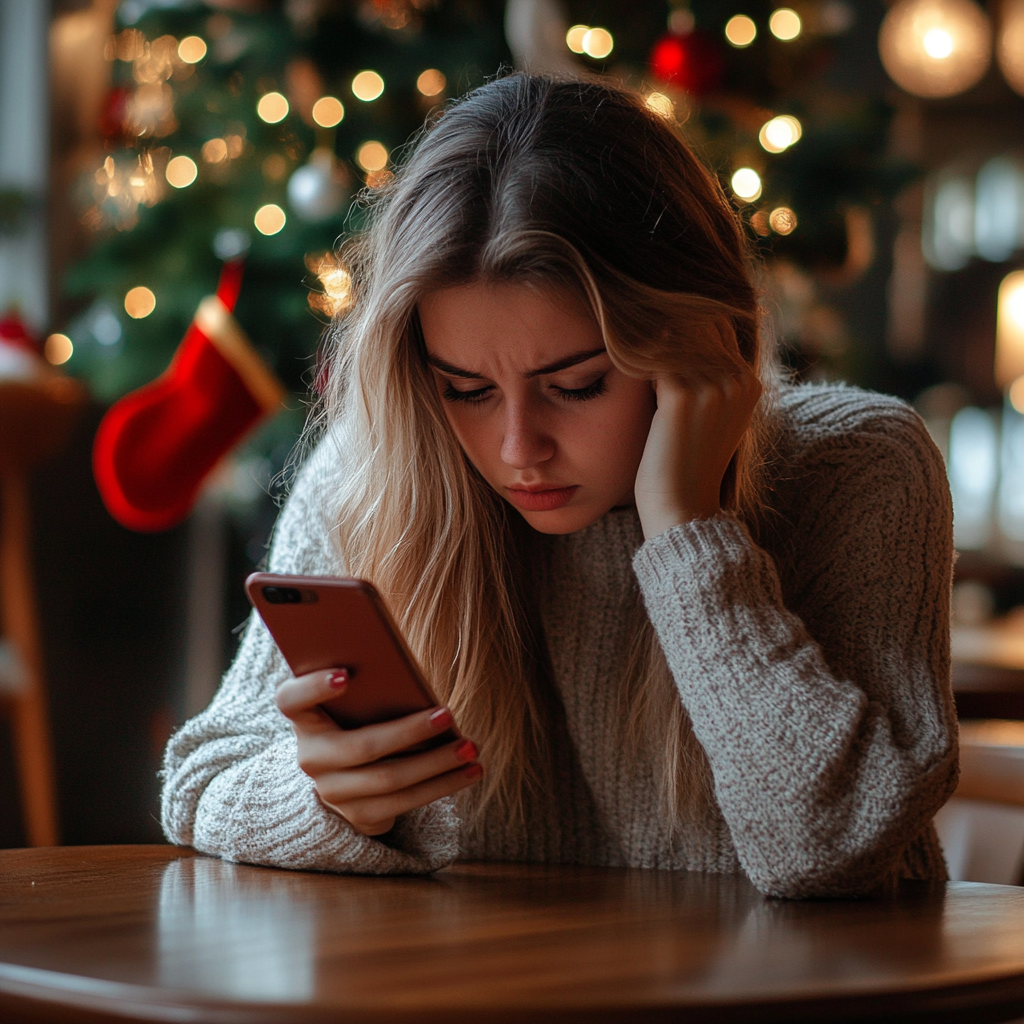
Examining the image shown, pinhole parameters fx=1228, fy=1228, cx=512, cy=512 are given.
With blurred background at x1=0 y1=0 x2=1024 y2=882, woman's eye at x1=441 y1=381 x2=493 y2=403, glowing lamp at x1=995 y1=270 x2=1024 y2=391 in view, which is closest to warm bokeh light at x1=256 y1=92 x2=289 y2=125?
blurred background at x1=0 y1=0 x2=1024 y2=882

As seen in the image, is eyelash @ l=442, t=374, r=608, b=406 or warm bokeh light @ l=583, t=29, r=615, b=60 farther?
warm bokeh light @ l=583, t=29, r=615, b=60

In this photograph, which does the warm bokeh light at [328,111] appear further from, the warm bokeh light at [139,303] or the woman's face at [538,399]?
the woman's face at [538,399]

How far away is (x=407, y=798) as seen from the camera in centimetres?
83

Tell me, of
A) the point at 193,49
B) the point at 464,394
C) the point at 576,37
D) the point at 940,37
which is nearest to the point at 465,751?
the point at 464,394

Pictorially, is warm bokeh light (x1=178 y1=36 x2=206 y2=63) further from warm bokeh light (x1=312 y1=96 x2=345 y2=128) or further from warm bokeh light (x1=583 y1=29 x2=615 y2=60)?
warm bokeh light (x1=583 y1=29 x2=615 y2=60)

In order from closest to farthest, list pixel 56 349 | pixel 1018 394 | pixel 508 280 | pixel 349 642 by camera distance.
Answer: pixel 349 642 < pixel 508 280 < pixel 56 349 < pixel 1018 394

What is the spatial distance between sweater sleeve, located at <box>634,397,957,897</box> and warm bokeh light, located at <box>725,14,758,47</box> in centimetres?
142

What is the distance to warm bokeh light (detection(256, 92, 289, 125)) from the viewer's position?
7.17ft

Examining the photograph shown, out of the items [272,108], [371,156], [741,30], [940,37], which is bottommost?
[371,156]

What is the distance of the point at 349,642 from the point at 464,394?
0.25 m

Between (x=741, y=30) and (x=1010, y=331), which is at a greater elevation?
(x=741, y=30)

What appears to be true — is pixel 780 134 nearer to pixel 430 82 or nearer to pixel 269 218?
pixel 430 82

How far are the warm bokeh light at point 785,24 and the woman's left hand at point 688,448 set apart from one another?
4.88 feet

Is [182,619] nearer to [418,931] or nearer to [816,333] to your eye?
[816,333]
